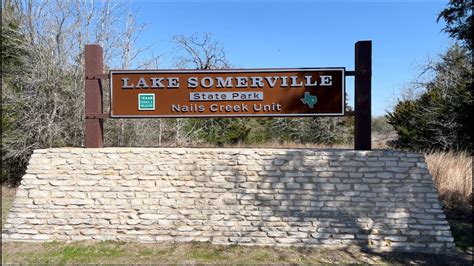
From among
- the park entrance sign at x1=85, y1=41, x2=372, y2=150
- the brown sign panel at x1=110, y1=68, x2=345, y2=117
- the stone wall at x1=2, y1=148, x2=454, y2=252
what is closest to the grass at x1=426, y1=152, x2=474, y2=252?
the stone wall at x1=2, y1=148, x2=454, y2=252

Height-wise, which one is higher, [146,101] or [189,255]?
[146,101]

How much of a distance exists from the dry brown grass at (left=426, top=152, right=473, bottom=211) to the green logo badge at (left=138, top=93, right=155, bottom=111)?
7.00 meters

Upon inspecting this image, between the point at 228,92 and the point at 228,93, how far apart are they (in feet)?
0.06

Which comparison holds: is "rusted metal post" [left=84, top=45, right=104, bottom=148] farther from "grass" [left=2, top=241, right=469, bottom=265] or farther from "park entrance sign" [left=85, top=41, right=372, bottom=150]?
"grass" [left=2, top=241, right=469, bottom=265]

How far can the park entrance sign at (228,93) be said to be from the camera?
246 inches

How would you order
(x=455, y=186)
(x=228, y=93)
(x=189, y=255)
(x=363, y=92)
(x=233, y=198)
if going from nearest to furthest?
(x=189, y=255) → (x=233, y=198) → (x=363, y=92) → (x=228, y=93) → (x=455, y=186)

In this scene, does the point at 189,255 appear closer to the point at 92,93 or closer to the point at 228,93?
the point at 228,93

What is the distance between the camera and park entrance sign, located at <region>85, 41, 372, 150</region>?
6247mm

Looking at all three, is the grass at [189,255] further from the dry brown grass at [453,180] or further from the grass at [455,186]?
the dry brown grass at [453,180]

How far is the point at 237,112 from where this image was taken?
6461mm

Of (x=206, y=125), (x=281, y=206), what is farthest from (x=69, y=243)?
(x=206, y=125)

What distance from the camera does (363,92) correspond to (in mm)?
6152

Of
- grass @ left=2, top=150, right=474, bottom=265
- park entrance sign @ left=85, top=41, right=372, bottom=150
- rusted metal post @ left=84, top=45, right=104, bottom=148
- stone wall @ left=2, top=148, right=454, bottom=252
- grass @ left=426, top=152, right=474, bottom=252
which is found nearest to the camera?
grass @ left=2, top=150, right=474, bottom=265

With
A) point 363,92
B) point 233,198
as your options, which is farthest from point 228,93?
point 363,92
